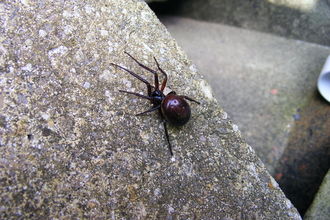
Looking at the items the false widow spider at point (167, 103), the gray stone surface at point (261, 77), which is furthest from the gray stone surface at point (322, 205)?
the false widow spider at point (167, 103)

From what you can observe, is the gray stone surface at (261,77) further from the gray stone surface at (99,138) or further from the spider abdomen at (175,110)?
the spider abdomen at (175,110)

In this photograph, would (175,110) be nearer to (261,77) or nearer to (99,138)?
(99,138)

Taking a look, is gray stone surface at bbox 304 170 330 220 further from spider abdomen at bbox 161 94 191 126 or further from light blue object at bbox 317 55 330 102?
spider abdomen at bbox 161 94 191 126

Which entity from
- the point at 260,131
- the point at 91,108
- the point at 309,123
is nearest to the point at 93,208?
the point at 91,108

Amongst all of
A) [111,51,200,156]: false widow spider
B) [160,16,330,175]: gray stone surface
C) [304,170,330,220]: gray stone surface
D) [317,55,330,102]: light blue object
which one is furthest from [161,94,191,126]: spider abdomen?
[317,55,330,102]: light blue object

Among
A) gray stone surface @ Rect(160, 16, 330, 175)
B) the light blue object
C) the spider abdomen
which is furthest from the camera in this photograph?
gray stone surface @ Rect(160, 16, 330, 175)

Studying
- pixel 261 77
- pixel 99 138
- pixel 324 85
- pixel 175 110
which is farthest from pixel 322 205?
pixel 99 138
